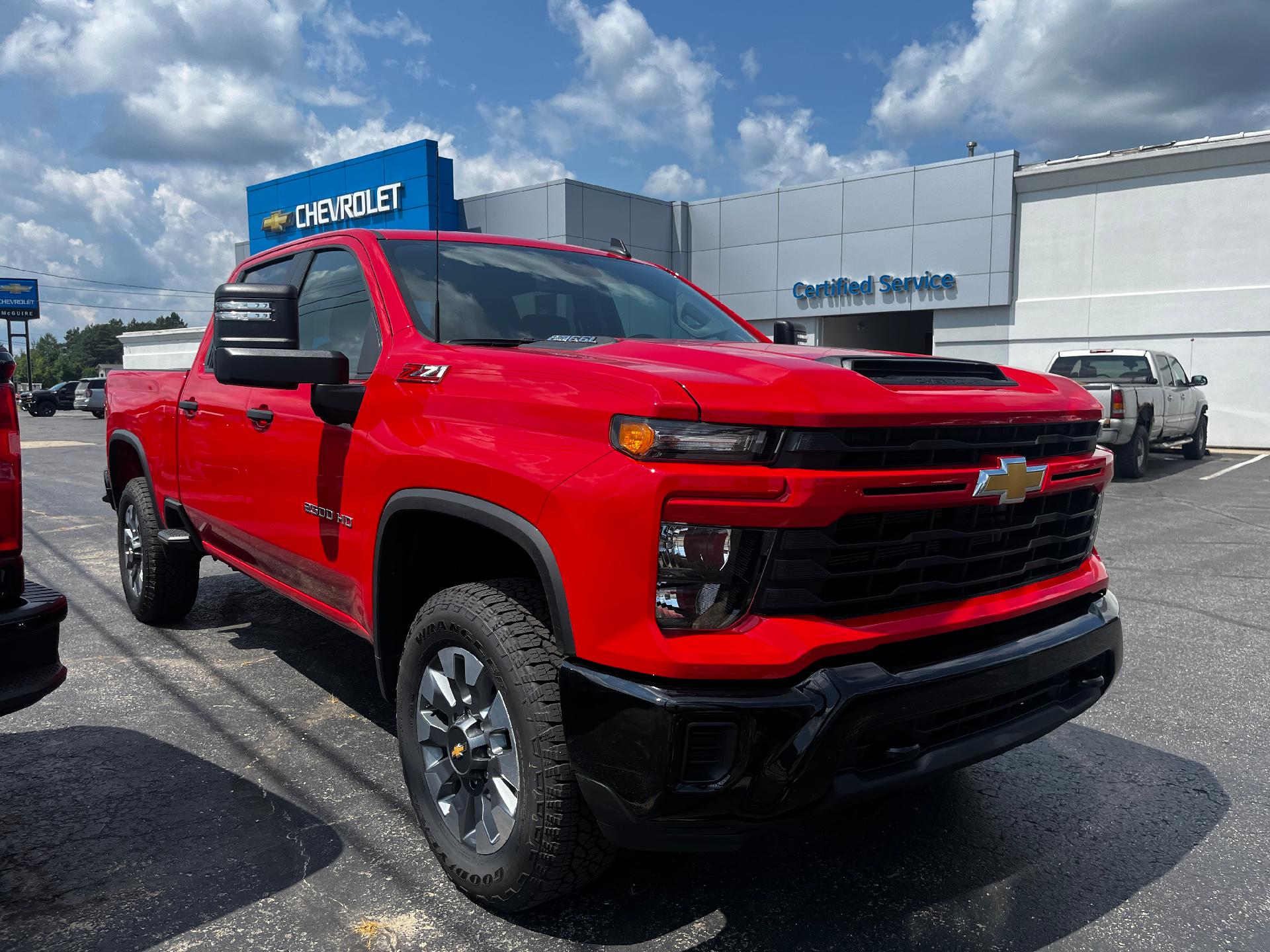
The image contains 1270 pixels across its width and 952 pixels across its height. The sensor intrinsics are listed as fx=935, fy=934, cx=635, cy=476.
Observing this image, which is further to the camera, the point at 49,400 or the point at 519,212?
the point at 49,400

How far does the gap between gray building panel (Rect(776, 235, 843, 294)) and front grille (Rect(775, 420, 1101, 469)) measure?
22.5 metres

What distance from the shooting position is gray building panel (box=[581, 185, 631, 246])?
24.2 meters

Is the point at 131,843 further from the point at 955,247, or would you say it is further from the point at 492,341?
the point at 955,247

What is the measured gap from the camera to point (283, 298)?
2973 millimetres

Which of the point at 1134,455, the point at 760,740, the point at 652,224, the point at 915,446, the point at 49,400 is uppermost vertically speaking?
the point at 652,224

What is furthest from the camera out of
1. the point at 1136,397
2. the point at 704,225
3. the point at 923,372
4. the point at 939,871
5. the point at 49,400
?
the point at 49,400

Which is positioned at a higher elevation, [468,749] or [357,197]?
[357,197]

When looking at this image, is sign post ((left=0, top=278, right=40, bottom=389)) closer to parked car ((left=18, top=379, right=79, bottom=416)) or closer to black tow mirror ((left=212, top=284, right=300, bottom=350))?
parked car ((left=18, top=379, right=79, bottom=416))

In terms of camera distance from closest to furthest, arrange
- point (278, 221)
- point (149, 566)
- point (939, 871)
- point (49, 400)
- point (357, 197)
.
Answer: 1. point (939, 871)
2. point (149, 566)
3. point (357, 197)
4. point (278, 221)
5. point (49, 400)

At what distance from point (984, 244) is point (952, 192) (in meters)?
1.45

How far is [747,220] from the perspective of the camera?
25469 millimetres

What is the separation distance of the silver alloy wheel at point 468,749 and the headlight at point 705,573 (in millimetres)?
608

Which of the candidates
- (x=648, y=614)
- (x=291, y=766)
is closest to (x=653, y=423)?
(x=648, y=614)

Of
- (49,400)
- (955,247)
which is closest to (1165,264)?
(955,247)
